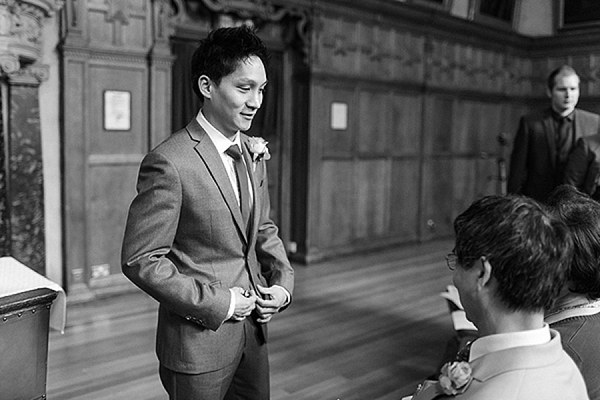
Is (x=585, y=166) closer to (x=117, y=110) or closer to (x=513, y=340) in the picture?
(x=513, y=340)

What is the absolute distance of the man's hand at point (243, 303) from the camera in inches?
69.3

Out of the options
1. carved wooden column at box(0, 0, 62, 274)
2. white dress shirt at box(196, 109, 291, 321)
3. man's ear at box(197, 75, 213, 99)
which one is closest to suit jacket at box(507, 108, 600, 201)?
white dress shirt at box(196, 109, 291, 321)

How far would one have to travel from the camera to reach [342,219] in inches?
287

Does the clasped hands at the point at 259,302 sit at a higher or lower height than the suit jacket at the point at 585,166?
lower

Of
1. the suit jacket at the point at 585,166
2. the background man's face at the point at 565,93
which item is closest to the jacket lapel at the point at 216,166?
the suit jacket at the point at 585,166

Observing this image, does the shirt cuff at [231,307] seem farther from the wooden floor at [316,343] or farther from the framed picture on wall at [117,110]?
the framed picture on wall at [117,110]

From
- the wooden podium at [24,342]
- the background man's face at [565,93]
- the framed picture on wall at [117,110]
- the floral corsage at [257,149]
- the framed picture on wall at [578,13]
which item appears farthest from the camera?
the framed picture on wall at [578,13]

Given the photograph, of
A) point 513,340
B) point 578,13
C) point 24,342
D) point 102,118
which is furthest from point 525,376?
point 578,13

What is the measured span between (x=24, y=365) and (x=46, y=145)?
315 centimetres

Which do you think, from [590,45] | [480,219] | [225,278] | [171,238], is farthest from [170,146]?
[590,45]

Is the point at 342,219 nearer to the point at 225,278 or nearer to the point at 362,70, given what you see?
the point at 362,70

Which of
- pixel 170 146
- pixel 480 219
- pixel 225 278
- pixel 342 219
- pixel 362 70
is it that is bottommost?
pixel 342 219

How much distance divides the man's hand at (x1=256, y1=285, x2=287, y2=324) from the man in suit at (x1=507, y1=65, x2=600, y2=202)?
8.91 feet

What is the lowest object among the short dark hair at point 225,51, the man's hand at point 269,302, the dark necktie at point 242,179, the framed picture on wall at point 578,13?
the man's hand at point 269,302
